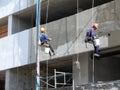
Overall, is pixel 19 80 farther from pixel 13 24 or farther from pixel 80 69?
pixel 80 69

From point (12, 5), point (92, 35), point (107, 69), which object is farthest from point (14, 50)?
point (92, 35)

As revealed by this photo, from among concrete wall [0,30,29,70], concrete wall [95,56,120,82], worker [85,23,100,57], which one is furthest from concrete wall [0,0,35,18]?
worker [85,23,100,57]

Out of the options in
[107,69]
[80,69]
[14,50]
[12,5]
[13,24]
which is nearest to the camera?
[80,69]

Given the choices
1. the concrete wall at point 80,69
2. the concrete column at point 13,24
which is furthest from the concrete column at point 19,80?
the concrete wall at point 80,69

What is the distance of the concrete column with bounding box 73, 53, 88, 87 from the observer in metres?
21.2

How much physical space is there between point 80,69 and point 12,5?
8.14m

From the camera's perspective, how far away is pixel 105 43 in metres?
19.3

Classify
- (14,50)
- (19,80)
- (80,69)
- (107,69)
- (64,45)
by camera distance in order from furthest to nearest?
(19,80) → (14,50) → (107,69) → (64,45) → (80,69)

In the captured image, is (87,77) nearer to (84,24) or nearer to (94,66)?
(94,66)

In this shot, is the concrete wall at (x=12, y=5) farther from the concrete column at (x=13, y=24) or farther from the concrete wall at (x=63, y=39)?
the concrete wall at (x=63, y=39)

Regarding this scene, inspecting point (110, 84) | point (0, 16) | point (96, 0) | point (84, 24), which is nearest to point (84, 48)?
point (84, 24)

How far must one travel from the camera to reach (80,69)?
21547mm

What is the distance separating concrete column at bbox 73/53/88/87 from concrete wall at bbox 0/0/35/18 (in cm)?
565

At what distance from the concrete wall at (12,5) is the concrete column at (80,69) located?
18.5ft
